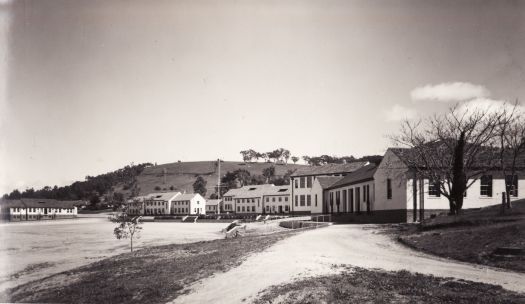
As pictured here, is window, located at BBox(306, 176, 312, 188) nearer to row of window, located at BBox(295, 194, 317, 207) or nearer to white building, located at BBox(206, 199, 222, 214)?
row of window, located at BBox(295, 194, 317, 207)

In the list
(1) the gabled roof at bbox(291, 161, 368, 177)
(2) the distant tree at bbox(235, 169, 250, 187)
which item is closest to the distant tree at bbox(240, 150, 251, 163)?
(2) the distant tree at bbox(235, 169, 250, 187)

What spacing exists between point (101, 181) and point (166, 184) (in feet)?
82.5

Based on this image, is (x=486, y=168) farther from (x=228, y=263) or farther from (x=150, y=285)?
(x=150, y=285)

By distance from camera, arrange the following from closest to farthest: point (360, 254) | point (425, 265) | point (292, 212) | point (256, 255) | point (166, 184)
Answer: point (425, 265), point (360, 254), point (256, 255), point (292, 212), point (166, 184)

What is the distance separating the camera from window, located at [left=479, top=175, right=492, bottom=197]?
3259 cm

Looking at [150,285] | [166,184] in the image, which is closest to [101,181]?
[166,184]

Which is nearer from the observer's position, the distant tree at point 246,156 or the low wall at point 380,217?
the low wall at point 380,217

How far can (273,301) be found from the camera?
1048 cm

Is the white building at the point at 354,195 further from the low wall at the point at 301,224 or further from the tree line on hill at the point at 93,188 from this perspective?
the tree line on hill at the point at 93,188

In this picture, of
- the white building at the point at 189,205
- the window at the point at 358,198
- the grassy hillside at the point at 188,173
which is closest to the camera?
the window at the point at 358,198

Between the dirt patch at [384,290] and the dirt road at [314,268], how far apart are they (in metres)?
0.65

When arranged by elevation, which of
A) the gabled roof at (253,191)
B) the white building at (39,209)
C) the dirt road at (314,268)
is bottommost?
the white building at (39,209)

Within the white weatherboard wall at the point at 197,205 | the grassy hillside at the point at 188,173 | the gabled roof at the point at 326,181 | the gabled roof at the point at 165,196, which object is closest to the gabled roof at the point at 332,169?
the gabled roof at the point at 326,181

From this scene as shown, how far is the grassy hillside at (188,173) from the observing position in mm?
169700
